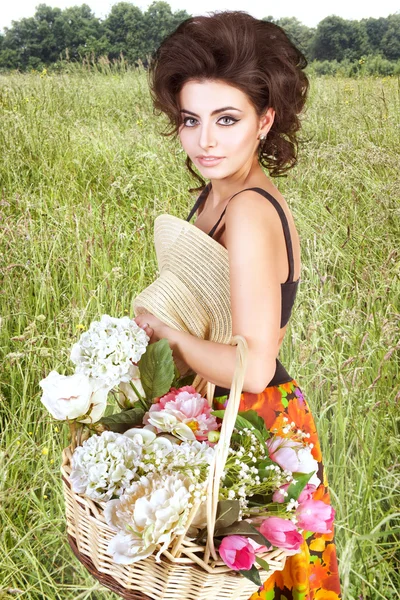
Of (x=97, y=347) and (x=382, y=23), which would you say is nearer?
(x=97, y=347)

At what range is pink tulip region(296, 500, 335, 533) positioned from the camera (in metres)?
1.12

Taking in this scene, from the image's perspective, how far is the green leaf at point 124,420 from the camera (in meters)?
1.22

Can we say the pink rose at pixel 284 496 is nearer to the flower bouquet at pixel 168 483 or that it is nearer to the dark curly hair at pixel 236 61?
the flower bouquet at pixel 168 483

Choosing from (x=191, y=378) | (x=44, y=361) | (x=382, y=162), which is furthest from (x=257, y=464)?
(x=382, y=162)

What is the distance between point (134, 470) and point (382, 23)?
14.0m

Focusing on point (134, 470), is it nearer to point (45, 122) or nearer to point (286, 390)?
point (286, 390)

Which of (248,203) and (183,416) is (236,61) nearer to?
(248,203)

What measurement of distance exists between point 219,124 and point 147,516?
2.68 feet

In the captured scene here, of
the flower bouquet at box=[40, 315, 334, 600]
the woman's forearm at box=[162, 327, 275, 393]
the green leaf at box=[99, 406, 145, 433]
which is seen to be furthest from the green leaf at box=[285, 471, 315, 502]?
the green leaf at box=[99, 406, 145, 433]

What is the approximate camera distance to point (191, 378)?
1.41m

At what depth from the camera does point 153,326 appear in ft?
4.49

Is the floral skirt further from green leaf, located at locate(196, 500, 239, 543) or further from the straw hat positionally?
green leaf, located at locate(196, 500, 239, 543)

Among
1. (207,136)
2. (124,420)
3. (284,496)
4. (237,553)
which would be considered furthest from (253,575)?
(207,136)

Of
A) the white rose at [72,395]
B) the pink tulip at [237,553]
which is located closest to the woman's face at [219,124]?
the white rose at [72,395]
